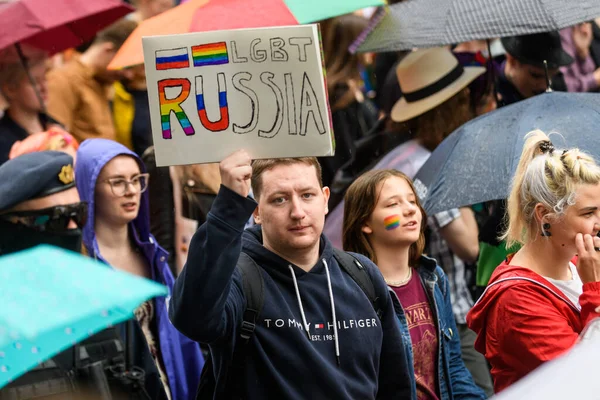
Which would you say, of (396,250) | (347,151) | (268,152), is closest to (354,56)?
(347,151)

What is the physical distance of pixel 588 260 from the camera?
439cm

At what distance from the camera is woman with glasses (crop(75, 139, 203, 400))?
5.63m

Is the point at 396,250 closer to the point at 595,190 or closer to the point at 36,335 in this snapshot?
the point at 595,190

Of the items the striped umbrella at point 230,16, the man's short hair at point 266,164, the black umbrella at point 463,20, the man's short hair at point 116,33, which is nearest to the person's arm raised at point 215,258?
the man's short hair at point 266,164

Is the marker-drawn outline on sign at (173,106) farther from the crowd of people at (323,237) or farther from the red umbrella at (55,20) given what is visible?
the red umbrella at (55,20)

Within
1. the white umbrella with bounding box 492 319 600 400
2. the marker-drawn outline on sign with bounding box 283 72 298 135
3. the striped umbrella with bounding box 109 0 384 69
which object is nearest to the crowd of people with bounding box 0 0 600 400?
the marker-drawn outline on sign with bounding box 283 72 298 135

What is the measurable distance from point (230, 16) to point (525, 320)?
2799 mm

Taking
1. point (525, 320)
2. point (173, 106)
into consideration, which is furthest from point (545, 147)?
point (173, 106)

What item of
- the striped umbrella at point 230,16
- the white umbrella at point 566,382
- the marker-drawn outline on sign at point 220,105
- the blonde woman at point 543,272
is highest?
the striped umbrella at point 230,16

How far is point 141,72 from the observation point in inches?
320

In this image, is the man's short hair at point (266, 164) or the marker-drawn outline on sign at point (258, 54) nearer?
the marker-drawn outline on sign at point (258, 54)

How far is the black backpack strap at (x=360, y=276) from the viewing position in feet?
14.4

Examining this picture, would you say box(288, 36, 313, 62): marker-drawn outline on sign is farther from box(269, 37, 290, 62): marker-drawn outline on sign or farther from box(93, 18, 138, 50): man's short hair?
box(93, 18, 138, 50): man's short hair

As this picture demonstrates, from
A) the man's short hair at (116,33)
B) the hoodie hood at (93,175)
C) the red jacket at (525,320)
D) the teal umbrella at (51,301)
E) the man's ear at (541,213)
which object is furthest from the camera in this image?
the man's short hair at (116,33)
